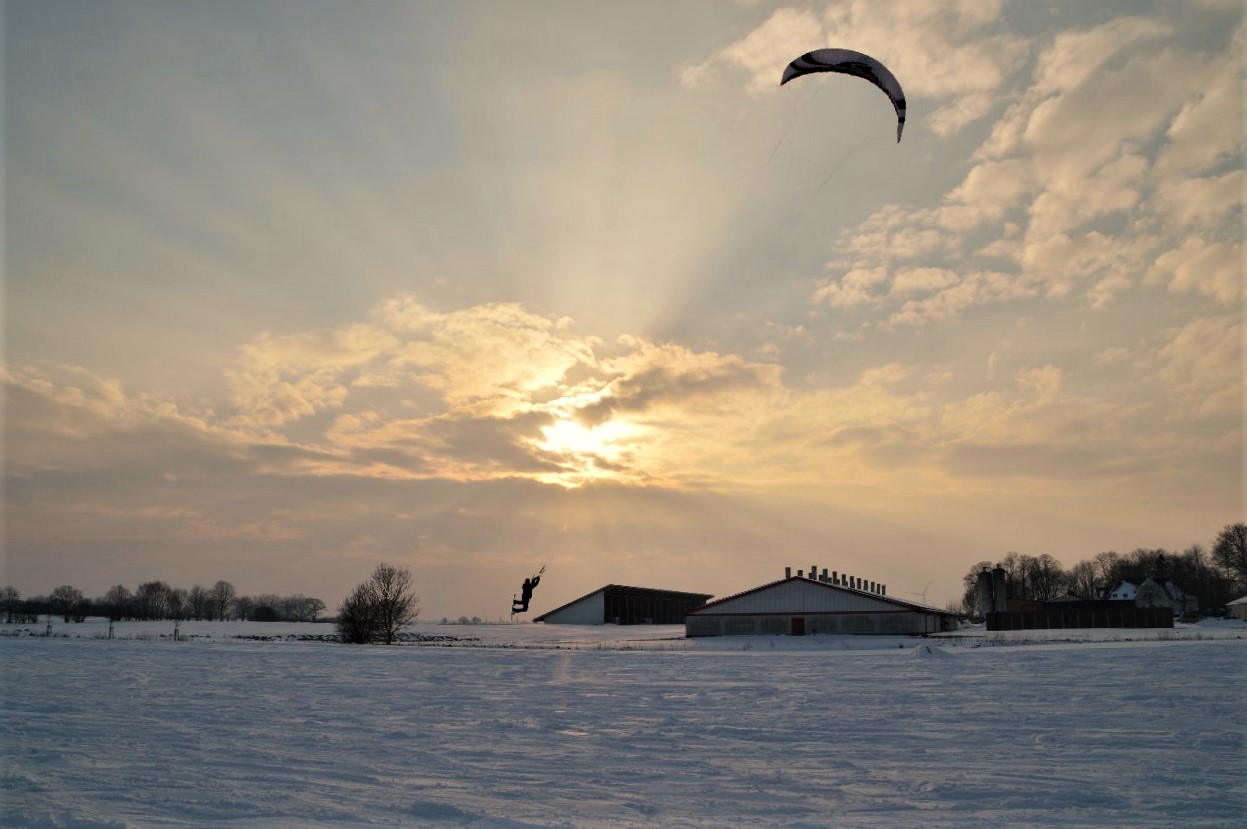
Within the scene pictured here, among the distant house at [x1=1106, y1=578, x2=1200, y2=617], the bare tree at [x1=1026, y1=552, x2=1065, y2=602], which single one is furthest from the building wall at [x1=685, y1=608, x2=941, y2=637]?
the bare tree at [x1=1026, y1=552, x2=1065, y2=602]

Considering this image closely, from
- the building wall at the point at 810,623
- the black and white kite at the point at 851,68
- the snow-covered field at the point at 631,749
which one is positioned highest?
the black and white kite at the point at 851,68

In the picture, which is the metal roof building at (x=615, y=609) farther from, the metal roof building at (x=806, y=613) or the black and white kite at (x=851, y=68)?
the black and white kite at (x=851, y=68)

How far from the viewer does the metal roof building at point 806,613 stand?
61.8 m

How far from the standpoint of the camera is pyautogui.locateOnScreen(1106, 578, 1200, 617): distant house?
13062cm

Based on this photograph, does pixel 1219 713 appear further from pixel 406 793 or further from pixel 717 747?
pixel 406 793

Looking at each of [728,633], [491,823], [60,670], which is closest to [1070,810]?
[491,823]

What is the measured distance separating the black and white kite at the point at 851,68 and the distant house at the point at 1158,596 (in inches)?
5021

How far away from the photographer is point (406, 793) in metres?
12.3

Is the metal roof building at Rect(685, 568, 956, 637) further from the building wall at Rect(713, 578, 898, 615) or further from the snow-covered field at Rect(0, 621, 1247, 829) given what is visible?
the snow-covered field at Rect(0, 621, 1247, 829)

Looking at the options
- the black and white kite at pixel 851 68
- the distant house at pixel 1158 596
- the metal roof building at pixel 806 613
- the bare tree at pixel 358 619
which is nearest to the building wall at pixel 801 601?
the metal roof building at pixel 806 613

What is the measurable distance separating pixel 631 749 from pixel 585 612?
3265 inches

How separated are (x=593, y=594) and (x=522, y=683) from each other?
2758 inches

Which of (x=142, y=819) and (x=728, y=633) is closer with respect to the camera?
(x=142, y=819)

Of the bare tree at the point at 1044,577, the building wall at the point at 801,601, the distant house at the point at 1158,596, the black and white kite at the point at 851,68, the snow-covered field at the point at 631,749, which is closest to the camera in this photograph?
the snow-covered field at the point at 631,749
